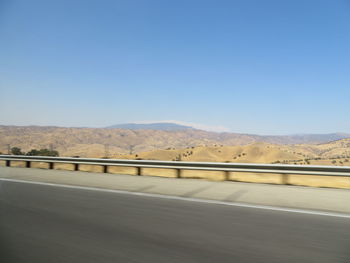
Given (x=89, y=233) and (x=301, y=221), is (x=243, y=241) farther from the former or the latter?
(x=89, y=233)

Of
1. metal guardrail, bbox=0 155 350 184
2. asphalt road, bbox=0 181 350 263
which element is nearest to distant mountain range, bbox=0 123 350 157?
metal guardrail, bbox=0 155 350 184

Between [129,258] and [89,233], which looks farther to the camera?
[89,233]

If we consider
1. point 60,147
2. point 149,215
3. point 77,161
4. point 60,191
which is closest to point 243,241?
point 149,215

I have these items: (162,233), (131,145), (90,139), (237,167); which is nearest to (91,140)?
(90,139)

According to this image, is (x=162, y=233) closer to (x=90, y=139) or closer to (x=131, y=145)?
(x=131, y=145)

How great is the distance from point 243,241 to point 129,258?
1679 mm

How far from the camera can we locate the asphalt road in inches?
156

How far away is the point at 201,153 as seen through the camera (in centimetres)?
5359

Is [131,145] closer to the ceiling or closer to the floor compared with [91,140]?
closer to the floor

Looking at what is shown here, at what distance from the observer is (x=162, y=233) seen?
4848 millimetres

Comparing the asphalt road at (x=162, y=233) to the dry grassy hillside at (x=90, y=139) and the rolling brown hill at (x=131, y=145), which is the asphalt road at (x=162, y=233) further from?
the dry grassy hillside at (x=90, y=139)

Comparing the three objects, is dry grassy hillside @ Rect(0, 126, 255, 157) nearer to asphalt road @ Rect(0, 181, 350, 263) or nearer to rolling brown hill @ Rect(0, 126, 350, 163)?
rolling brown hill @ Rect(0, 126, 350, 163)

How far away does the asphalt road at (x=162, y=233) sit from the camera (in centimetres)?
396

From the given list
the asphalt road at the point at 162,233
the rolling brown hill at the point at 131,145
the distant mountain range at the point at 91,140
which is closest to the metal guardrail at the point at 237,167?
A: the asphalt road at the point at 162,233
